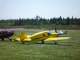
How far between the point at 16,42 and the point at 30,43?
2.50 meters

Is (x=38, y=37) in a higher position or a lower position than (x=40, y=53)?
higher

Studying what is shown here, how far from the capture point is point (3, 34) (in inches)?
1417

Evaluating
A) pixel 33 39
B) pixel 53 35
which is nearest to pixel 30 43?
pixel 33 39

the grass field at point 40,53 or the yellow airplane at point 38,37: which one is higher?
the yellow airplane at point 38,37

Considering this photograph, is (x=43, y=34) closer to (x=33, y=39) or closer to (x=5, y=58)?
(x=33, y=39)

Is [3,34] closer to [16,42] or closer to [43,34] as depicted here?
[16,42]

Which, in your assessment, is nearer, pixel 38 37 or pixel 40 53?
pixel 40 53

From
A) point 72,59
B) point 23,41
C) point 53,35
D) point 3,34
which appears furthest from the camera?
point 3,34

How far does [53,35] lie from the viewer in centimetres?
3091

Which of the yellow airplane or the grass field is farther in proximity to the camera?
the yellow airplane

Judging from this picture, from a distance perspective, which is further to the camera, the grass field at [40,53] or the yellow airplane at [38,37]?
the yellow airplane at [38,37]

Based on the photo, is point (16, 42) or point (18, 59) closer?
point (18, 59)

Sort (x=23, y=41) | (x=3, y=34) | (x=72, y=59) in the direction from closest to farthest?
1. (x=72, y=59)
2. (x=23, y=41)
3. (x=3, y=34)

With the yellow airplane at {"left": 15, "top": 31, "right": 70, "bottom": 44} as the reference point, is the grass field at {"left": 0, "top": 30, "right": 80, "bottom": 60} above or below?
below
